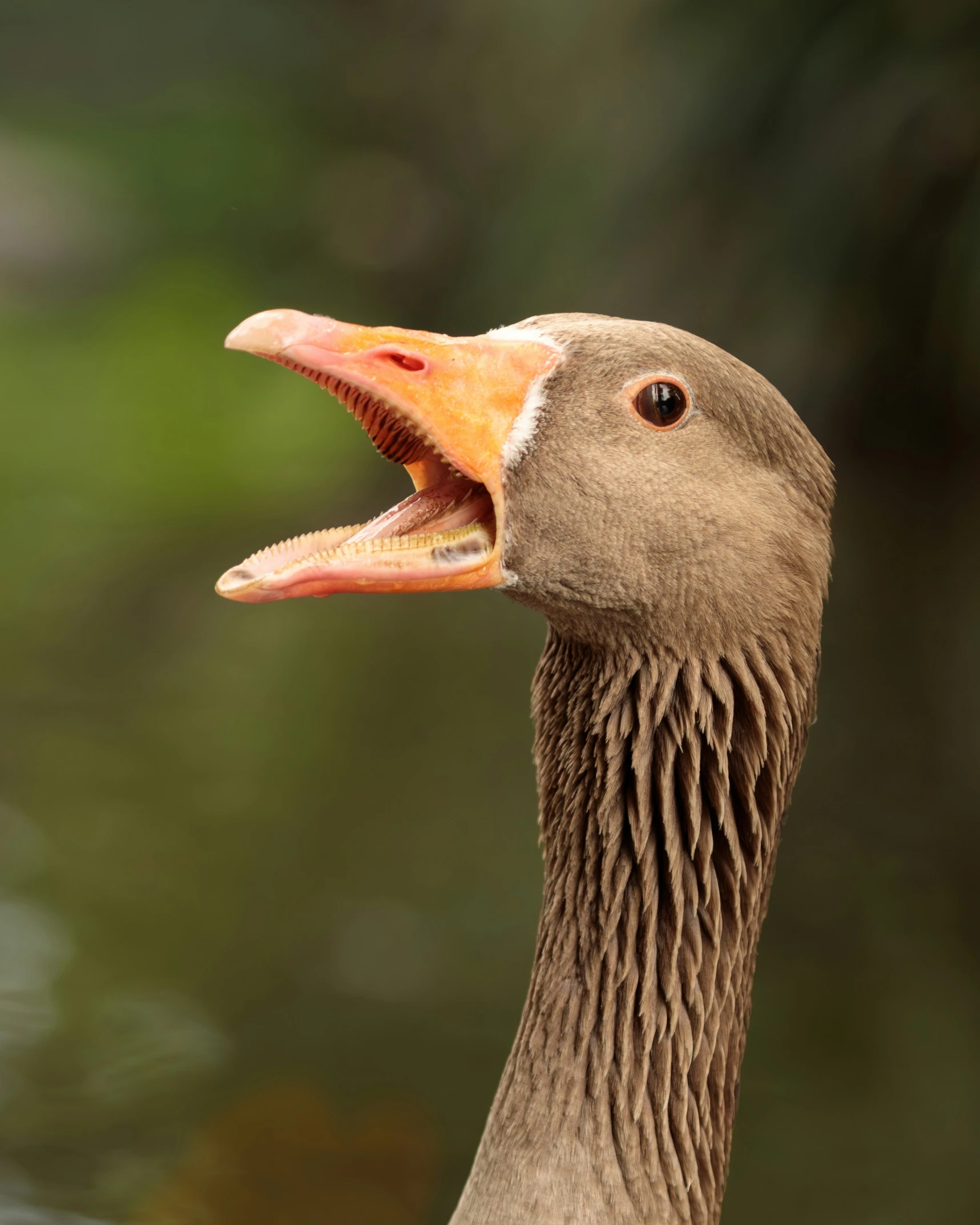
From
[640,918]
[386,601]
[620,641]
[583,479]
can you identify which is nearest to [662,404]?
[583,479]

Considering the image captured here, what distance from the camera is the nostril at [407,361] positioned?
1.34m

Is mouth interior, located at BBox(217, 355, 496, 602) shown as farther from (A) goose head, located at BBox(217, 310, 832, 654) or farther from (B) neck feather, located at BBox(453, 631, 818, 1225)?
(B) neck feather, located at BBox(453, 631, 818, 1225)

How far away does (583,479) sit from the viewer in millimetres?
1387

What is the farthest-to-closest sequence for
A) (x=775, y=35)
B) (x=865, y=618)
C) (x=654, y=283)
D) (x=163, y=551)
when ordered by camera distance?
(x=163, y=551) < (x=654, y=283) < (x=865, y=618) < (x=775, y=35)

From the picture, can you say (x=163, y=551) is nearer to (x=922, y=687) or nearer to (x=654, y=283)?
(x=654, y=283)

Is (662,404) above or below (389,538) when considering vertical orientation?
above

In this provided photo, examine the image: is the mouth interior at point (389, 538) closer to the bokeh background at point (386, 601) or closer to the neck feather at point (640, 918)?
the neck feather at point (640, 918)

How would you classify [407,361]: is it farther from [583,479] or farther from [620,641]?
[620,641]

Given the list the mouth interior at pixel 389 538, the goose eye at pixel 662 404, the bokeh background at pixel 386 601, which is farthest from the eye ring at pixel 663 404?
the bokeh background at pixel 386 601

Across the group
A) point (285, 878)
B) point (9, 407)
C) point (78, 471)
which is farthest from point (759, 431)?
point (9, 407)

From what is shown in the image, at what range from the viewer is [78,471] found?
18.9 ft

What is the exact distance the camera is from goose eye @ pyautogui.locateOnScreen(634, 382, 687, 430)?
1.40 m

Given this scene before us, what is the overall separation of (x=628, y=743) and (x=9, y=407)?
17.4 ft

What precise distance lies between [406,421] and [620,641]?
0.38 metres
